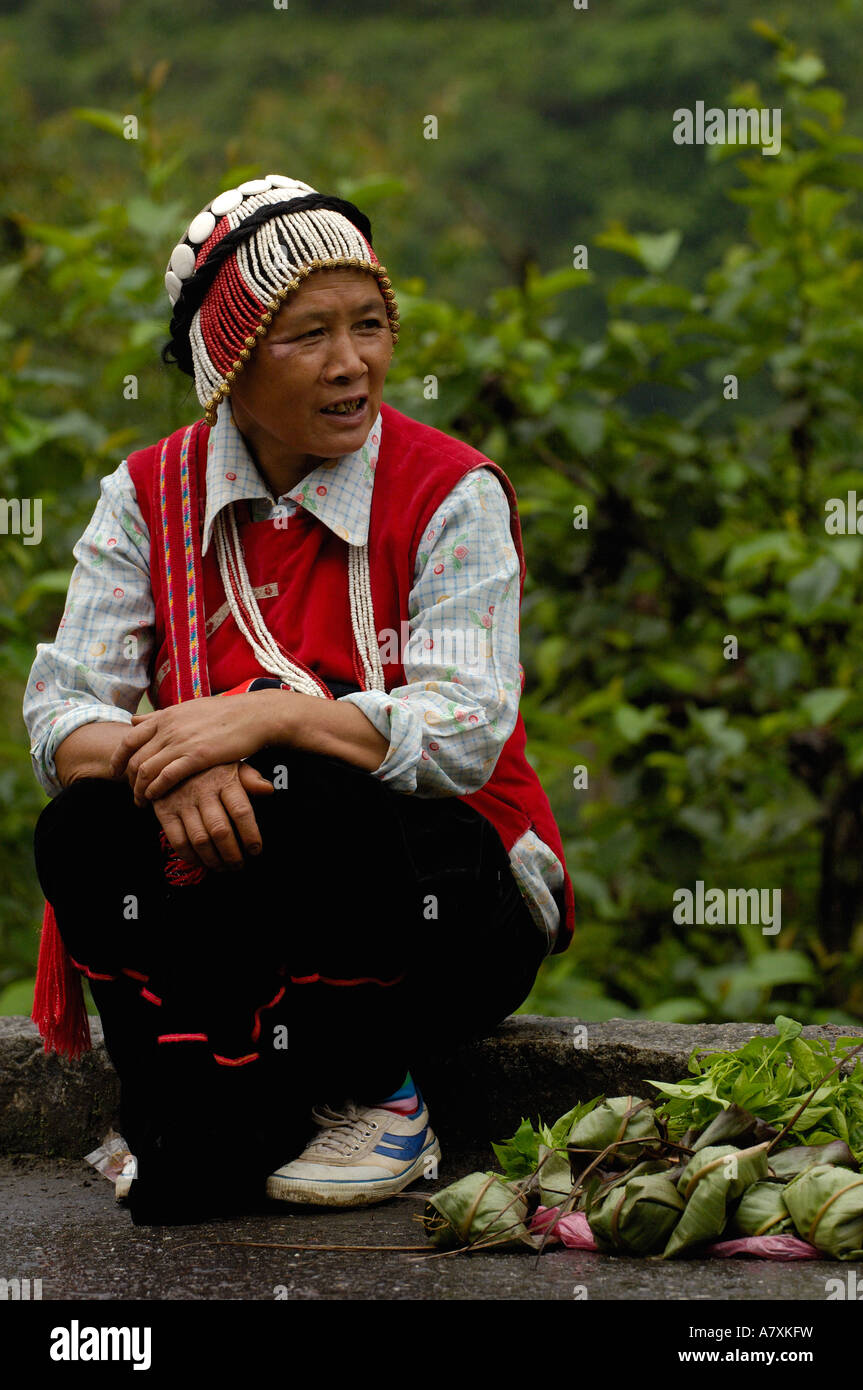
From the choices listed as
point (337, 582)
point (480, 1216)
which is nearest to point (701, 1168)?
point (480, 1216)

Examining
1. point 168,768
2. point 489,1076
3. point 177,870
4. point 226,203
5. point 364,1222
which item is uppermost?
point 226,203

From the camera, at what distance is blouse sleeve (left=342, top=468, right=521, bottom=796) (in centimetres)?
184

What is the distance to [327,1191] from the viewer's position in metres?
1.93

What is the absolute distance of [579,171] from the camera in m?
14.1

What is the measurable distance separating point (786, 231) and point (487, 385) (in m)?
0.68

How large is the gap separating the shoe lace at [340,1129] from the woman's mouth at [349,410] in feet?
2.77

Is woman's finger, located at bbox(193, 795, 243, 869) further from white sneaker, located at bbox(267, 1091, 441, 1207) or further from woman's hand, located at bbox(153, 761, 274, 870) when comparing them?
white sneaker, located at bbox(267, 1091, 441, 1207)

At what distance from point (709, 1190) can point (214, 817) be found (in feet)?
2.11

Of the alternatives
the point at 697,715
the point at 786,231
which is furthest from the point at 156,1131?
the point at 786,231

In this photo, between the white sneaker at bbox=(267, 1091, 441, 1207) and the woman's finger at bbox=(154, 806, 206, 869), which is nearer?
the woman's finger at bbox=(154, 806, 206, 869)

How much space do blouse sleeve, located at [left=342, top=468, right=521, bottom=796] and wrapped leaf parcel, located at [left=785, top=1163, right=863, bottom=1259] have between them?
58 cm

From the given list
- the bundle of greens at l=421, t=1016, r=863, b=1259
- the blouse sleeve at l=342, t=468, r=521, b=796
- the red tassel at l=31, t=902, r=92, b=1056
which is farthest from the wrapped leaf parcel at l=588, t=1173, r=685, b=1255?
the red tassel at l=31, t=902, r=92, b=1056

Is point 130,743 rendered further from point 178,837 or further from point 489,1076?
point 489,1076
